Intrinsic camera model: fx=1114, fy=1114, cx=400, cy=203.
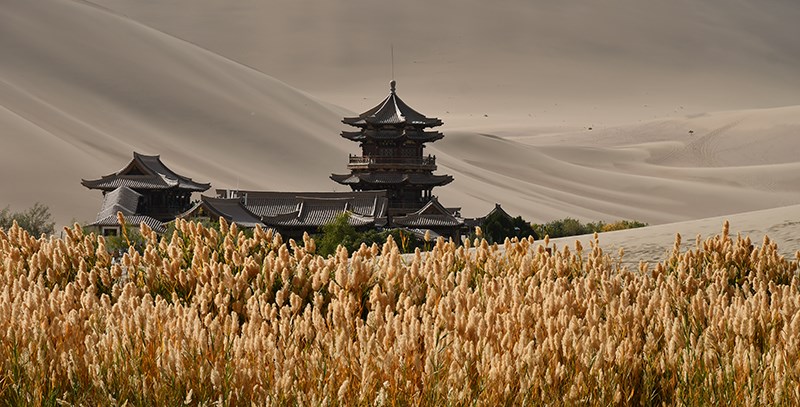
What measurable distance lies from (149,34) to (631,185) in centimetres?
5824

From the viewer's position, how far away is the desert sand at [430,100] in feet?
330

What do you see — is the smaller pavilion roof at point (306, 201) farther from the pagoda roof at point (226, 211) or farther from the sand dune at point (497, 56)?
the sand dune at point (497, 56)

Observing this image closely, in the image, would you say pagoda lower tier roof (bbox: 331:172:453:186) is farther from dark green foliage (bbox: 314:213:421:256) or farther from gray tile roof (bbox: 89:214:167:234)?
dark green foliage (bbox: 314:213:421:256)

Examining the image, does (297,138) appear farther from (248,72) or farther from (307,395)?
(307,395)

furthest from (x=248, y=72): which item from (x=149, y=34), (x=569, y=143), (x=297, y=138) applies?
(x=569, y=143)

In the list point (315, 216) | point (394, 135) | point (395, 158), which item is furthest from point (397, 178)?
point (315, 216)

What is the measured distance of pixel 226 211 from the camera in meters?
49.1

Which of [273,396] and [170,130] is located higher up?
[170,130]

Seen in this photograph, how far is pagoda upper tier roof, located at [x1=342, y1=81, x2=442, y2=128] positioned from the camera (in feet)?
189

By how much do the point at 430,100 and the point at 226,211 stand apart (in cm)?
12068

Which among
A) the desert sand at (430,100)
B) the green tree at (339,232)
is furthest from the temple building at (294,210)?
the desert sand at (430,100)

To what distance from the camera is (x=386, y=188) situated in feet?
192

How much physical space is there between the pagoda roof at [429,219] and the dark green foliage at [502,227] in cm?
234

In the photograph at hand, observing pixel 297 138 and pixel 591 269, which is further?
pixel 297 138
